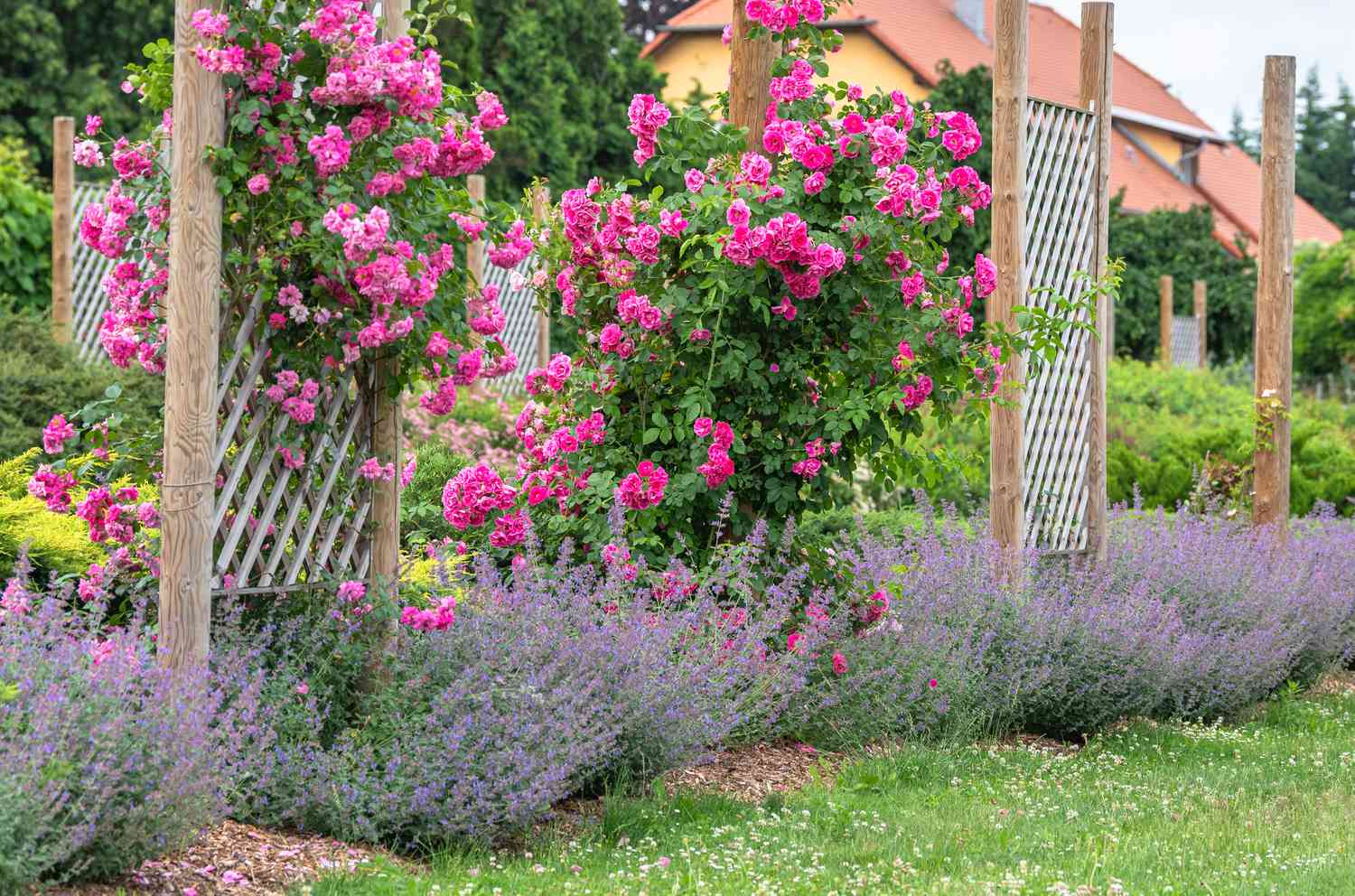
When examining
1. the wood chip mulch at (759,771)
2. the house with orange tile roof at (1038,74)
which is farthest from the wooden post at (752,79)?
the house with orange tile roof at (1038,74)

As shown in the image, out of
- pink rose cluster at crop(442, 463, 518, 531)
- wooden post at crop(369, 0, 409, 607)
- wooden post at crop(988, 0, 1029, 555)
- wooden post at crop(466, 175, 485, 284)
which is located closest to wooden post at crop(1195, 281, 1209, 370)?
wooden post at crop(466, 175, 485, 284)

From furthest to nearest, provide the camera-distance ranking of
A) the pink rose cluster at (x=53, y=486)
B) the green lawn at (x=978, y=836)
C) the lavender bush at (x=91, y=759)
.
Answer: the pink rose cluster at (x=53, y=486)
the green lawn at (x=978, y=836)
the lavender bush at (x=91, y=759)

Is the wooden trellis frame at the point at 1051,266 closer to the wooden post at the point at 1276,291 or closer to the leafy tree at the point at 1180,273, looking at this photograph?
the wooden post at the point at 1276,291

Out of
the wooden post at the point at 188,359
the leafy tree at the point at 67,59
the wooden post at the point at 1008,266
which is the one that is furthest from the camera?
the leafy tree at the point at 67,59

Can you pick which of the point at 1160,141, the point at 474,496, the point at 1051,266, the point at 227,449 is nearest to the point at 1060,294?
the point at 1051,266

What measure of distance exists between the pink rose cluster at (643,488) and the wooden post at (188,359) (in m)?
1.65

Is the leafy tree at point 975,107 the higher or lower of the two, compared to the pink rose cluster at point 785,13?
higher

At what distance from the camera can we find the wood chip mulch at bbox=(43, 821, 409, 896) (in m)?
3.38

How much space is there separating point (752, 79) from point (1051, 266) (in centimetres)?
179

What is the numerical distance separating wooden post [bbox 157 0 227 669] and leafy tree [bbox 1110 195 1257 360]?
20.2 m

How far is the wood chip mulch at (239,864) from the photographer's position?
3383 mm

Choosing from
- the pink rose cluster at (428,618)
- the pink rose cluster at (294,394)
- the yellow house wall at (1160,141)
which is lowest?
the pink rose cluster at (428,618)

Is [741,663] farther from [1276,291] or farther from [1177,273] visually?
[1177,273]

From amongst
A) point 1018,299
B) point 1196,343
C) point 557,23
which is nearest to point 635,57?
point 557,23
